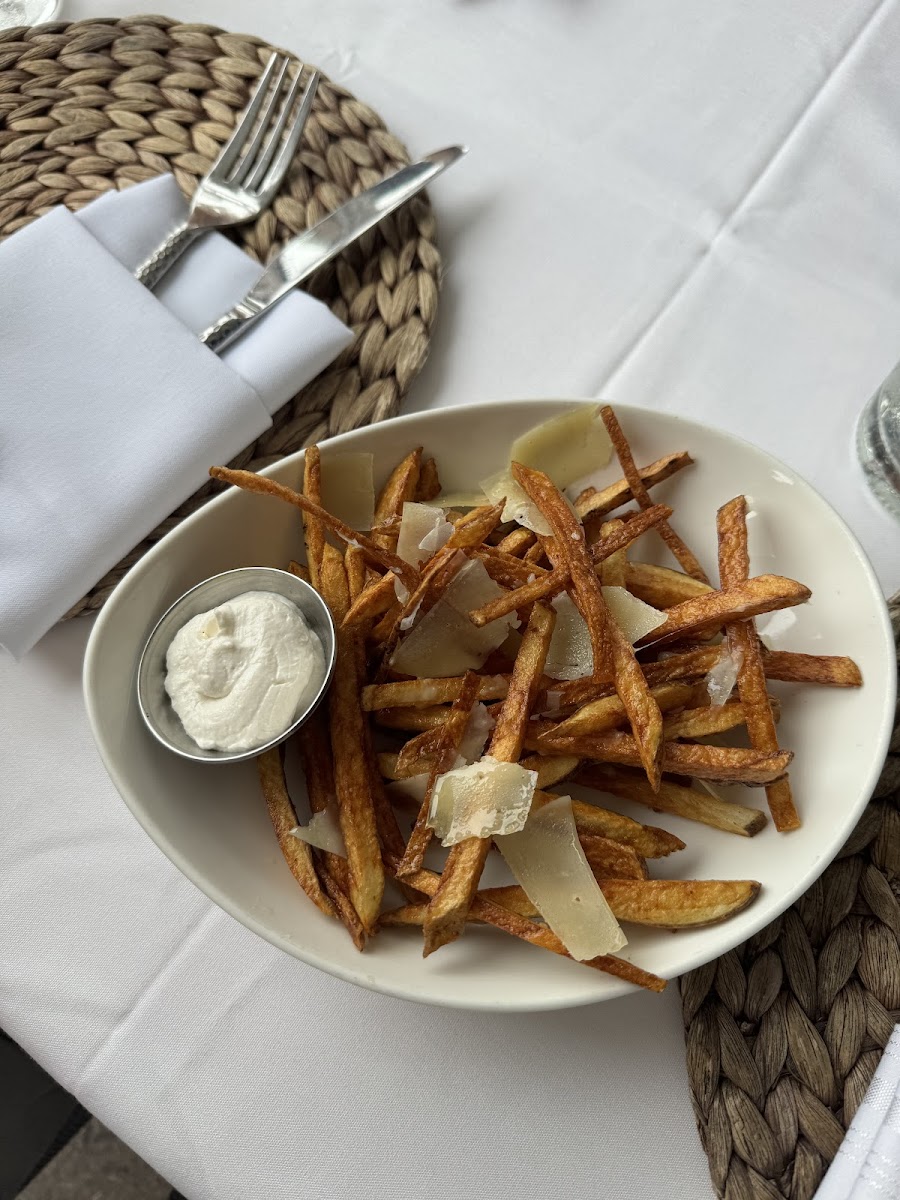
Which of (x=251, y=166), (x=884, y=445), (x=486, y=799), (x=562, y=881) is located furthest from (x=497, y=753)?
(x=251, y=166)

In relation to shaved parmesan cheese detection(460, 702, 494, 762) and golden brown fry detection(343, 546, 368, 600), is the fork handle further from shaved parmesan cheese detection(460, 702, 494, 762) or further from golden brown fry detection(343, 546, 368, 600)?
shaved parmesan cheese detection(460, 702, 494, 762)

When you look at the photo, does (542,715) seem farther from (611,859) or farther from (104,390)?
(104,390)

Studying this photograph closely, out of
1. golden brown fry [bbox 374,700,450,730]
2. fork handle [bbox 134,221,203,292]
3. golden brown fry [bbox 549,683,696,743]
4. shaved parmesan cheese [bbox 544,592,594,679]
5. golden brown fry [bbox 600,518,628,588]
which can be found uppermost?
fork handle [bbox 134,221,203,292]

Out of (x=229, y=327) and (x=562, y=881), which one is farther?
(x=229, y=327)

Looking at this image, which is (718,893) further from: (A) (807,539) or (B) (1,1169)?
(B) (1,1169)

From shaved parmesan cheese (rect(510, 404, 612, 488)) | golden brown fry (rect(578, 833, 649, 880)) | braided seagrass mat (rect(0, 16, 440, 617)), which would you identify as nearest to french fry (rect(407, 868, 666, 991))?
golden brown fry (rect(578, 833, 649, 880))
